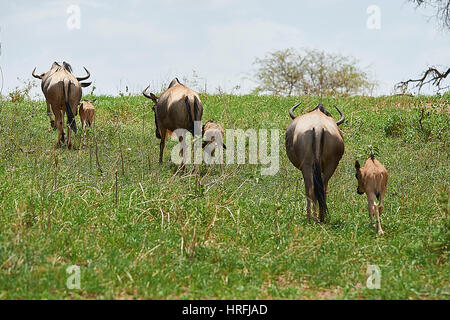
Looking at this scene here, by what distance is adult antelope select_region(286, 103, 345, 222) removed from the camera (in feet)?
25.1

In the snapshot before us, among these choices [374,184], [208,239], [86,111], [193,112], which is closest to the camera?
[208,239]

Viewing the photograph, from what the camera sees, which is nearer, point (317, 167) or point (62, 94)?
point (317, 167)

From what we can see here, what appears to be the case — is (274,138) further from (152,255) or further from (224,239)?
(152,255)

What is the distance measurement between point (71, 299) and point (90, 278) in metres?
0.34

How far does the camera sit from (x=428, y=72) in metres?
18.6

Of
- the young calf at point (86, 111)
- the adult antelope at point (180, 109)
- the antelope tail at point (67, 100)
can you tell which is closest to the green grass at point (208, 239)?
the adult antelope at point (180, 109)

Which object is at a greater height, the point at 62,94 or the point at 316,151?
the point at 62,94

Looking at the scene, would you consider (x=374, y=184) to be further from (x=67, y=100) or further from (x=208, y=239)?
(x=67, y=100)

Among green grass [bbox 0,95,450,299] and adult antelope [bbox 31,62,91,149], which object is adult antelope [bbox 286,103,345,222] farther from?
adult antelope [bbox 31,62,91,149]

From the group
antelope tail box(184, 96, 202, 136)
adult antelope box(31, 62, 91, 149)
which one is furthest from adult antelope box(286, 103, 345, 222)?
adult antelope box(31, 62, 91, 149)

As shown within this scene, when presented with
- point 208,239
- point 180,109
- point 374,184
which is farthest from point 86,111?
point 374,184

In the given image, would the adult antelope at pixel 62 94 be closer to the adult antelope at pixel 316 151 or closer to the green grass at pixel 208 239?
the green grass at pixel 208 239

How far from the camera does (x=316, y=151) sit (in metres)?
7.63

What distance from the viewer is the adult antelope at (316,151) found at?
7648 millimetres
